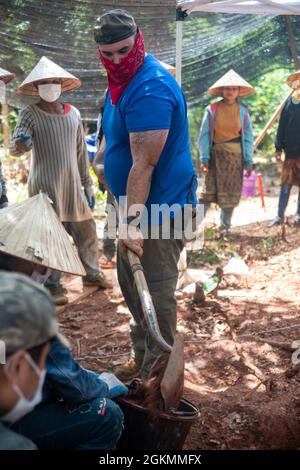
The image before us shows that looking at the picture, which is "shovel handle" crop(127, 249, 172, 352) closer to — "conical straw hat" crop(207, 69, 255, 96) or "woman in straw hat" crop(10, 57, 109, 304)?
"woman in straw hat" crop(10, 57, 109, 304)

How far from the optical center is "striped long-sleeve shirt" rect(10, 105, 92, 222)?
15.4 feet

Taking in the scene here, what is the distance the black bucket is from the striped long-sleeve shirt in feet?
8.75

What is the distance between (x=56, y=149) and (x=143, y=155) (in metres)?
2.15

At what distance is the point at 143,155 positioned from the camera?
2848 mm

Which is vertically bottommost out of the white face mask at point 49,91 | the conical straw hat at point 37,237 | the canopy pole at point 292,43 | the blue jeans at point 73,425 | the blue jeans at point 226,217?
the blue jeans at point 226,217

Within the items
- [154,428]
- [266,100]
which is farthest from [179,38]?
[266,100]

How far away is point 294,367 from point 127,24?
2382mm

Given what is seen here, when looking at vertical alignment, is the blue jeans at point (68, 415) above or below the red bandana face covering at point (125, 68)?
below

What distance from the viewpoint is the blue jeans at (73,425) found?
6.92ft

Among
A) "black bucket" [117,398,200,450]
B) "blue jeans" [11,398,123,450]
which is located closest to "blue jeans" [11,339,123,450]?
A: "blue jeans" [11,398,123,450]

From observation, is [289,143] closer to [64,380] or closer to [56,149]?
[56,149]

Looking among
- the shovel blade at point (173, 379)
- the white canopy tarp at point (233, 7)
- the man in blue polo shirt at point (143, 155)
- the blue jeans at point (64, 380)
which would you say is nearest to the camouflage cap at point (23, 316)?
the blue jeans at point (64, 380)

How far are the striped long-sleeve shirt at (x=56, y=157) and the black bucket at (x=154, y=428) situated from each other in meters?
2.67

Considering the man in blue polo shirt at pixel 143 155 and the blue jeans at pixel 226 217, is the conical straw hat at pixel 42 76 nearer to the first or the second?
the man in blue polo shirt at pixel 143 155
